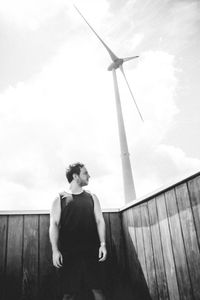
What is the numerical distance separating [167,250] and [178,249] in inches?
7.1

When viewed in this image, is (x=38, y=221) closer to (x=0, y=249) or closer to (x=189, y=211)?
(x=0, y=249)

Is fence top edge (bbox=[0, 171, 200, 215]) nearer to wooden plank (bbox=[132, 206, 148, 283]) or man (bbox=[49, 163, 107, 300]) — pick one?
wooden plank (bbox=[132, 206, 148, 283])

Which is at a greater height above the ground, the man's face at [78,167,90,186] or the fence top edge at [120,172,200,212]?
the man's face at [78,167,90,186]

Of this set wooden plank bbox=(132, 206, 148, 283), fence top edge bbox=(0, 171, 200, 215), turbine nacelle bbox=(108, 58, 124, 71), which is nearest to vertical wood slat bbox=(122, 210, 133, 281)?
fence top edge bbox=(0, 171, 200, 215)

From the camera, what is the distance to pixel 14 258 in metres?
2.75

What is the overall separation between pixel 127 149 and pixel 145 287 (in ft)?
20.4

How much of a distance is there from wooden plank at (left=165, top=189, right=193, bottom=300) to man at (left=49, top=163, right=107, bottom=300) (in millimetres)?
674

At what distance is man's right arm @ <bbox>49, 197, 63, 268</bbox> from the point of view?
93.5 inches

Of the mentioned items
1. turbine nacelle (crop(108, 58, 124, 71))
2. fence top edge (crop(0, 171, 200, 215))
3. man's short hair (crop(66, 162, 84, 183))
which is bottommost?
fence top edge (crop(0, 171, 200, 215))

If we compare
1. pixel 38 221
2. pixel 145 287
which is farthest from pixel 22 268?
pixel 145 287

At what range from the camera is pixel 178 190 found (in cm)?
218

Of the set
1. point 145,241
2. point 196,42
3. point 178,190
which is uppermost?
point 196,42

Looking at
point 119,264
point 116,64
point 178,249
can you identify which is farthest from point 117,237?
point 116,64

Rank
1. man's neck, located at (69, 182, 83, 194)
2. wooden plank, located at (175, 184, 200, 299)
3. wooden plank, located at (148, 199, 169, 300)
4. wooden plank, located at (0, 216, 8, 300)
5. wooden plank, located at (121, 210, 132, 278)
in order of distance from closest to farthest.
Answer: wooden plank, located at (175, 184, 200, 299) < wooden plank, located at (148, 199, 169, 300) < wooden plank, located at (0, 216, 8, 300) < man's neck, located at (69, 182, 83, 194) < wooden plank, located at (121, 210, 132, 278)
